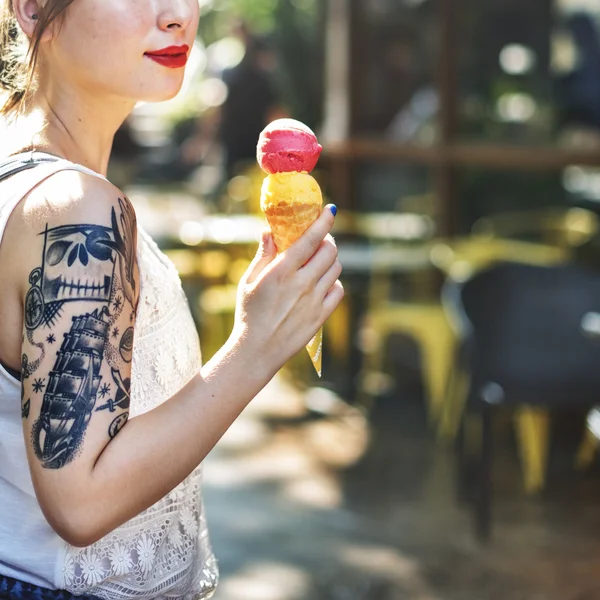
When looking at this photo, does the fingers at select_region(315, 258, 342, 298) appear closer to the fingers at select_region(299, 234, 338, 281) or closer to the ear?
the fingers at select_region(299, 234, 338, 281)

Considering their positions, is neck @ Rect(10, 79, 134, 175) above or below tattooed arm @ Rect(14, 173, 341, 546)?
above

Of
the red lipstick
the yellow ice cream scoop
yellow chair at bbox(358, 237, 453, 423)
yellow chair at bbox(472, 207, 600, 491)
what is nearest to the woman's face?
the red lipstick

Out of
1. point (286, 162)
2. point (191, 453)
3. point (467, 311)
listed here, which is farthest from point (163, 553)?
point (467, 311)

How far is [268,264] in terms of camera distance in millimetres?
1376

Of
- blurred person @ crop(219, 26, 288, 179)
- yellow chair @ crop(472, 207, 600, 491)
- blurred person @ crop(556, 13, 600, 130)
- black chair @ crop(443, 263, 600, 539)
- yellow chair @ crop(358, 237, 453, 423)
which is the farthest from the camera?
blurred person @ crop(219, 26, 288, 179)

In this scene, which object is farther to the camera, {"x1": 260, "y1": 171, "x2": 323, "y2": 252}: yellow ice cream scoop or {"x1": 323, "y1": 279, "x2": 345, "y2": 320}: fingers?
{"x1": 260, "y1": 171, "x2": 323, "y2": 252}: yellow ice cream scoop

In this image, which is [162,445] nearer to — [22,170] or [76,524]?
[76,524]

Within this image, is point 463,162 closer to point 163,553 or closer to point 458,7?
point 458,7

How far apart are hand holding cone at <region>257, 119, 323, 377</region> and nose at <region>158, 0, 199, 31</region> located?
24 centimetres

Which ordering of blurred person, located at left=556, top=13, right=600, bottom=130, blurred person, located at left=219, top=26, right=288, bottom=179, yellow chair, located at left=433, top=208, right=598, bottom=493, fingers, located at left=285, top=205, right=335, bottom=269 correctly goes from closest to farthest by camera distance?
fingers, located at left=285, top=205, right=335, bottom=269 < yellow chair, located at left=433, top=208, right=598, bottom=493 < blurred person, located at left=556, top=13, right=600, bottom=130 < blurred person, located at left=219, top=26, right=288, bottom=179

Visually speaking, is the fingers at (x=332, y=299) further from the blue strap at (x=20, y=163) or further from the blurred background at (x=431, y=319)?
the blurred background at (x=431, y=319)

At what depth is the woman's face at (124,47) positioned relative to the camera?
4.48 ft

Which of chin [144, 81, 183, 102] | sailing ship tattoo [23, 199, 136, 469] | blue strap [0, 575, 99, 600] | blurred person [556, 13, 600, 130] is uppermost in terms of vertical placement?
blurred person [556, 13, 600, 130]

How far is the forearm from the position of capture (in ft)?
4.06
